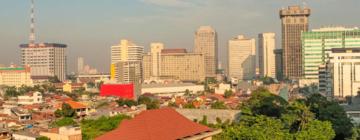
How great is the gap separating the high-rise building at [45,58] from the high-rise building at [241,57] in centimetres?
3800

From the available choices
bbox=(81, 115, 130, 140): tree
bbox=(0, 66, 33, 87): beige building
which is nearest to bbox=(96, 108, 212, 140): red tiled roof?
bbox=(81, 115, 130, 140): tree

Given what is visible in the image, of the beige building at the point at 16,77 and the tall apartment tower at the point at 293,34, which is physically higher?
the tall apartment tower at the point at 293,34

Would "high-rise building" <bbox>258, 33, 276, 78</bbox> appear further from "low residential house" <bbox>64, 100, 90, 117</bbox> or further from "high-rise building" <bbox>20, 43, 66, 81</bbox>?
"low residential house" <bbox>64, 100, 90, 117</bbox>

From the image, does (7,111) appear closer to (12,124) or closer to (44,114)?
(44,114)

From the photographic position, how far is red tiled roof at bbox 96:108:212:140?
9758mm

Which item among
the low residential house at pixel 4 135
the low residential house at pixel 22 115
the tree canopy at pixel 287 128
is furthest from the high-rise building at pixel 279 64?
the tree canopy at pixel 287 128

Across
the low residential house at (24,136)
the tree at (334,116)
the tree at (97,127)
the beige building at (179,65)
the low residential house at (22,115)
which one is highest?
the beige building at (179,65)

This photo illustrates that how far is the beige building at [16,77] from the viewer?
75750 mm

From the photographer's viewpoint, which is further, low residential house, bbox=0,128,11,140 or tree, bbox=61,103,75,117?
tree, bbox=61,103,75,117

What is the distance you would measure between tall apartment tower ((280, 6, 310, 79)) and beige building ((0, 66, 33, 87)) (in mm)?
40394

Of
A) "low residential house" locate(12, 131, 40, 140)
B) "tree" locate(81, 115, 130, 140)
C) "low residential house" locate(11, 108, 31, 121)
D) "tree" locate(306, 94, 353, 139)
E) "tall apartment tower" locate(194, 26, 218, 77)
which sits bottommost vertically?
"low residential house" locate(11, 108, 31, 121)

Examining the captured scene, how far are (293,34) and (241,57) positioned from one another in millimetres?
34692

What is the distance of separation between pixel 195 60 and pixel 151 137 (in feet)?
267

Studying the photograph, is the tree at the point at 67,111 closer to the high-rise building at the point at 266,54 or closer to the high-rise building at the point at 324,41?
the high-rise building at the point at 324,41
